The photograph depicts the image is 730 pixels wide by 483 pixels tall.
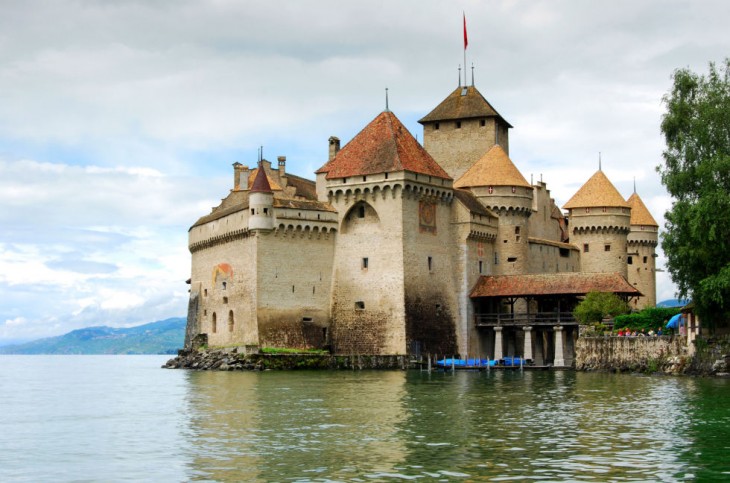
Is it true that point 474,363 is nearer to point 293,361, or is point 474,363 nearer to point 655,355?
point 293,361

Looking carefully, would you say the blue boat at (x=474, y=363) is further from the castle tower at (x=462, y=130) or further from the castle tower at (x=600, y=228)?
the castle tower at (x=462, y=130)

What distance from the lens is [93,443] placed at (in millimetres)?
25609

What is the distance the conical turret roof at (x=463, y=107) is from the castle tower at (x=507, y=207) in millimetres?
6459

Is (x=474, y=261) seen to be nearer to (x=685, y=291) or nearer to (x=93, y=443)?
(x=685, y=291)

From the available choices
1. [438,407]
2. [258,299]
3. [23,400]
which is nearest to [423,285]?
[258,299]

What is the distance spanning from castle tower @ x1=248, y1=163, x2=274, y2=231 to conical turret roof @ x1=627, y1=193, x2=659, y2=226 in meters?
30.7

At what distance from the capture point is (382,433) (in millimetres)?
25438

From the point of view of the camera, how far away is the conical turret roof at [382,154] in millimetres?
59062

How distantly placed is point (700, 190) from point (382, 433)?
2080cm

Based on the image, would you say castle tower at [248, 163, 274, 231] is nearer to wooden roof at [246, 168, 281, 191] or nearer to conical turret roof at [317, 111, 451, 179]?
wooden roof at [246, 168, 281, 191]

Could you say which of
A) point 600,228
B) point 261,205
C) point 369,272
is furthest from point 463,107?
point 261,205

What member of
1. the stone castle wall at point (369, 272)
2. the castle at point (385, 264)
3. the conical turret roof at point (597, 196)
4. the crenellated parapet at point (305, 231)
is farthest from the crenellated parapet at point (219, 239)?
the conical turret roof at point (597, 196)

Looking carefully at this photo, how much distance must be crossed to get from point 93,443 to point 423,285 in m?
35.3

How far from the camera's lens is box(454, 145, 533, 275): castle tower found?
66062mm
